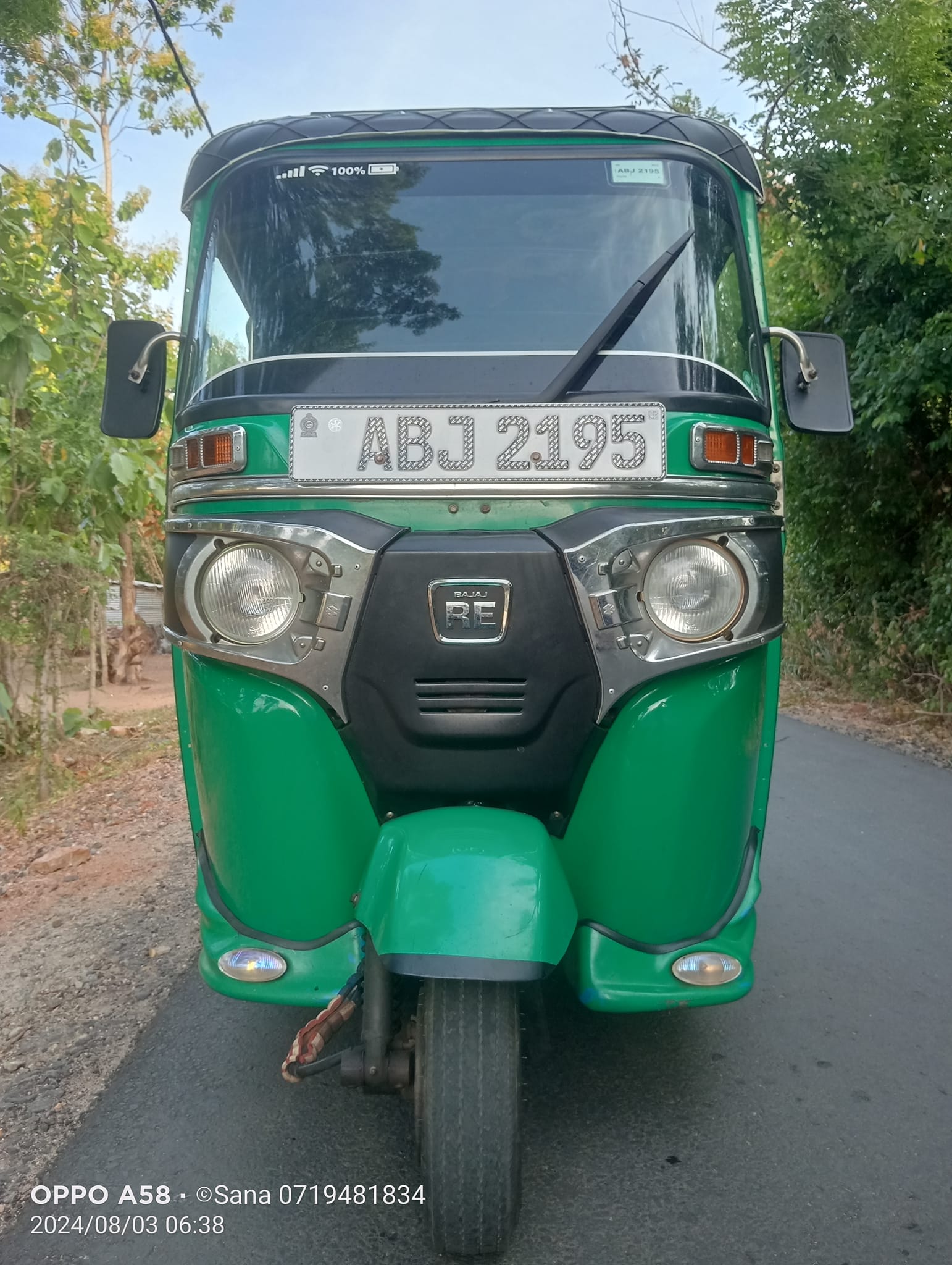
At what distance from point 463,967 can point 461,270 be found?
1738mm

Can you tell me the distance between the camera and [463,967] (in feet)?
6.66

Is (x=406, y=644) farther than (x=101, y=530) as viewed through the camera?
No

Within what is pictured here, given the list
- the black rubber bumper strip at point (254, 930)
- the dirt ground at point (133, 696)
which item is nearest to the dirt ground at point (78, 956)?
the black rubber bumper strip at point (254, 930)

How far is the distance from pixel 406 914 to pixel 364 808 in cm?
41

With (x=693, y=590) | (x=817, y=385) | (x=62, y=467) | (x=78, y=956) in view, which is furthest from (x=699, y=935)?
(x=62, y=467)

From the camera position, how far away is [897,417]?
7.95 metres

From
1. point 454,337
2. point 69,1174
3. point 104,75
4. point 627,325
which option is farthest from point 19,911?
point 104,75

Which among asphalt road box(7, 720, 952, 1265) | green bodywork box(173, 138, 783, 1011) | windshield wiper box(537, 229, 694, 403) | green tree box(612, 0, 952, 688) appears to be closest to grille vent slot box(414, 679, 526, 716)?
green bodywork box(173, 138, 783, 1011)

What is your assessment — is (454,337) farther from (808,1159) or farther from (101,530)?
(101,530)

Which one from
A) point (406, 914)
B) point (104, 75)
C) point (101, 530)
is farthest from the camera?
point (104, 75)

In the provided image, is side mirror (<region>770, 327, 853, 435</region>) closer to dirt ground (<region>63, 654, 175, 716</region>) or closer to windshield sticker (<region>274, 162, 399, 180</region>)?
windshield sticker (<region>274, 162, 399, 180</region>)

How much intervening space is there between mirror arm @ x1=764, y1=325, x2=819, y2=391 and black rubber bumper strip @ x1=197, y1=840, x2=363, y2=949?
194 cm

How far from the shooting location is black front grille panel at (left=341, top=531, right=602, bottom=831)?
2324mm

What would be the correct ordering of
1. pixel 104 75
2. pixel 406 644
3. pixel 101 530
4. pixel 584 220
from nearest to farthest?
pixel 406 644 < pixel 584 220 < pixel 101 530 < pixel 104 75
